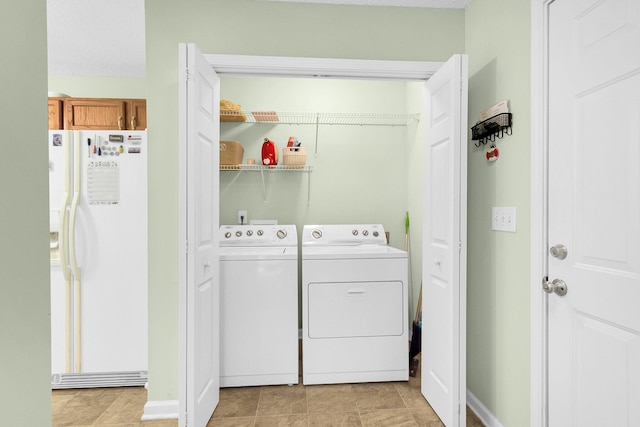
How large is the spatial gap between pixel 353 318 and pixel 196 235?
1208mm

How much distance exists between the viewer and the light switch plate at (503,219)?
165 cm

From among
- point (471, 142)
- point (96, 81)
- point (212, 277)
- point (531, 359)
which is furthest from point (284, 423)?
point (96, 81)

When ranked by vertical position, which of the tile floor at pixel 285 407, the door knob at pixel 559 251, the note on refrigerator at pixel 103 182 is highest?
the note on refrigerator at pixel 103 182

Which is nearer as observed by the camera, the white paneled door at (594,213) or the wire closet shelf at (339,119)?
the white paneled door at (594,213)

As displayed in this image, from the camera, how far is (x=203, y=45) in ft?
6.64

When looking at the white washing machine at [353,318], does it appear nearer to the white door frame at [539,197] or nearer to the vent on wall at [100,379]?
the white door frame at [539,197]

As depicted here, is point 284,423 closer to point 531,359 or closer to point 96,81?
point 531,359

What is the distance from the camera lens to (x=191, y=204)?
1.67 meters

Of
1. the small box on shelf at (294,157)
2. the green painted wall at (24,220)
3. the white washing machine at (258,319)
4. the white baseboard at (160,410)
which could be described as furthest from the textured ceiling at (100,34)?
the white baseboard at (160,410)

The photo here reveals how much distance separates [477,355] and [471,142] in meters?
1.25

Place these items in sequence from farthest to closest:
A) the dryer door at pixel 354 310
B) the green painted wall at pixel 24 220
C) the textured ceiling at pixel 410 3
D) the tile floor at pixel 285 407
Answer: the dryer door at pixel 354 310 < the textured ceiling at pixel 410 3 < the tile floor at pixel 285 407 < the green painted wall at pixel 24 220

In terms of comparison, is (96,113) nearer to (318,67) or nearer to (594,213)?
(318,67)

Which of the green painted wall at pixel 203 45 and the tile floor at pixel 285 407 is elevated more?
the green painted wall at pixel 203 45

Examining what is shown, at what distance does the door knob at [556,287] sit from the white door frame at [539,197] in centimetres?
5
